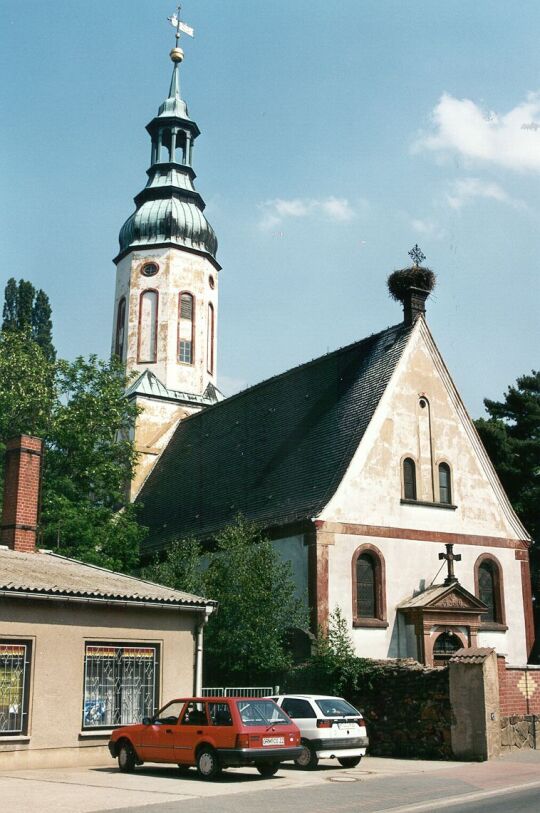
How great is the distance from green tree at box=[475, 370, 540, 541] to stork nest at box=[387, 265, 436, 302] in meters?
11.7

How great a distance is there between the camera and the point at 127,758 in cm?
1778

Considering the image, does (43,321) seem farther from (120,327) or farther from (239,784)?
(239,784)

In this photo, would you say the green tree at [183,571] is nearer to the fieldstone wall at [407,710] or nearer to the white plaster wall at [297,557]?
the white plaster wall at [297,557]

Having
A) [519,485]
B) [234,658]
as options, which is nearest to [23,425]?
[234,658]

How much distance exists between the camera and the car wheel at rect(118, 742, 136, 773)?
1773 centimetres

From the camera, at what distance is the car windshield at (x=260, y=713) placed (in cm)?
1619

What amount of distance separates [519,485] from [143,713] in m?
25.1

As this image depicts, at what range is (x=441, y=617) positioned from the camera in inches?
1083

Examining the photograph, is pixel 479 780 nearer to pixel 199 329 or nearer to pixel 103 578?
pixel 103 578

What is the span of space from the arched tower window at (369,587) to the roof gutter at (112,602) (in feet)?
21.8

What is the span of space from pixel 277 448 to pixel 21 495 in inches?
Result: 449

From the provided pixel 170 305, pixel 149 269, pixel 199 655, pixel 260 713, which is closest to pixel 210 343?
pixel 170 305

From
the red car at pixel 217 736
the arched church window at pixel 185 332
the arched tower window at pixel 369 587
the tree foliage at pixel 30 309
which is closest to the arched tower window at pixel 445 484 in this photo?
the arched tower window at pixel 369 587

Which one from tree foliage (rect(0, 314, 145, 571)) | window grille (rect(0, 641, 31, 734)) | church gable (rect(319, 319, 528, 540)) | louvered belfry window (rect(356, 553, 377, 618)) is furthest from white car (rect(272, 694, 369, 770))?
tree foliage (rect(0, 314, 145, 571))
